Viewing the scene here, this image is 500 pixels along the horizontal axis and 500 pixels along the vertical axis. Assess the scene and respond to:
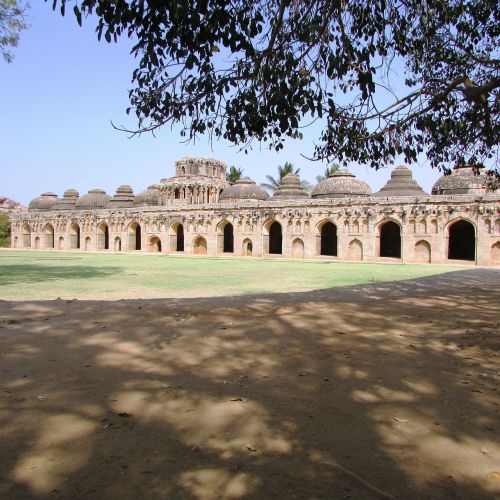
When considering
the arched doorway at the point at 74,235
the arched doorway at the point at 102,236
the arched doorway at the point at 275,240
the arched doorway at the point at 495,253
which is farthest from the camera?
the arched doorway at the point at 74,235

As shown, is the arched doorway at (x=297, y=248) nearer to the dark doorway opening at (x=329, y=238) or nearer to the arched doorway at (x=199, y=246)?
the dark doorway opening at (x=329, y=238)

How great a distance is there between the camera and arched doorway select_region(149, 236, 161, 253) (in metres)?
40.2

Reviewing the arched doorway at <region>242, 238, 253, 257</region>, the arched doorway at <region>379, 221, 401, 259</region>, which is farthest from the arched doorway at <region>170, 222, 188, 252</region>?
the arched doorway at <region>379, 221, 401, 259</region>

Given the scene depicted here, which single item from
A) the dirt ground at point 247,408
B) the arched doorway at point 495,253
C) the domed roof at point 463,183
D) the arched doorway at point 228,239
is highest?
Result: the domed roof at point 463,183

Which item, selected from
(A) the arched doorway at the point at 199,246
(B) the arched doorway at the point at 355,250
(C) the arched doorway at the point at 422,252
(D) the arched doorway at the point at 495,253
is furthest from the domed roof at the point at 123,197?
(D) the arched doorway at the point at 495,253

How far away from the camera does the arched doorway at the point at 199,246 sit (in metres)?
37.5

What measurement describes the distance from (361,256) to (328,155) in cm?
2280

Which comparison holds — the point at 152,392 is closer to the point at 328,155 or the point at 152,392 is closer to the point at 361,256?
the point at 328,155

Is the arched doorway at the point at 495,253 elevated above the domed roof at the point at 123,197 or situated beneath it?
situated beneath

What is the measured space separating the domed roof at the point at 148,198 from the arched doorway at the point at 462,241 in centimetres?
2680


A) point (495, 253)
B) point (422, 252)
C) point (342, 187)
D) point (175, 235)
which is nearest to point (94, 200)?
point (175, 235)

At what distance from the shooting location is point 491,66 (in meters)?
8.30

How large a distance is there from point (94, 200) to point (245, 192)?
18113 millimetres

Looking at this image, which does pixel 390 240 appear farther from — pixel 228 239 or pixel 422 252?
pixel 228 239
